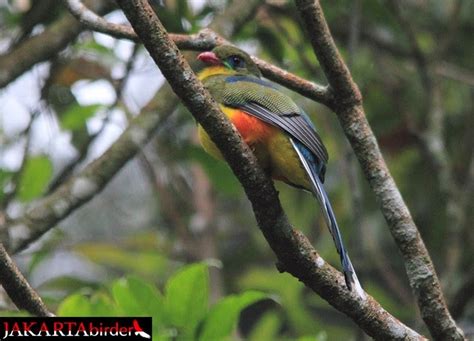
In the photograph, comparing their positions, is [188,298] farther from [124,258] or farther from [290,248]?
[124,258]

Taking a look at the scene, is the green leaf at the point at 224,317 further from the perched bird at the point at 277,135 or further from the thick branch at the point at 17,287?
the thick branch at the point at 17,287

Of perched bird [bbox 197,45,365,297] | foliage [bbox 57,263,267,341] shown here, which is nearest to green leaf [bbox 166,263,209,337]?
foliage [bbox 57,263,267,341]

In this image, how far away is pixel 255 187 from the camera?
8.36ft

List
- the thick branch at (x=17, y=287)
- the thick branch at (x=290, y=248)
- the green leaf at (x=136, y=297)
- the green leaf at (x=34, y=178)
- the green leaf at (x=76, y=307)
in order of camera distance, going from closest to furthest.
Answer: the thick branch at (x=17, y=287), the thick branch at (x=290, y=248), the green leaf at (x=76, y=307), the green leaf at (x=136, y=297), the green leaf at (x=34, y=178)

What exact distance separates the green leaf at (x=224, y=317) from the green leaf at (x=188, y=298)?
0.04 meters

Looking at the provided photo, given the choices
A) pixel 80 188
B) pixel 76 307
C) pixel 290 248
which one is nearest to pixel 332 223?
pixel 290 248

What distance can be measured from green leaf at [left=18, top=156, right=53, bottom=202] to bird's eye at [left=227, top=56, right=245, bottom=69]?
988mm

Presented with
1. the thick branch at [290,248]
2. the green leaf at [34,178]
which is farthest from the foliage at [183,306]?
the green leaf at [34,178]

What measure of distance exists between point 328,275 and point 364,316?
156 mm

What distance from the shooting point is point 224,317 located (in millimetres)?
2896

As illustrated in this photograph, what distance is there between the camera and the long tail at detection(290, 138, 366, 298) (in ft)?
8.38

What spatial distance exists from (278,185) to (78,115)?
1.90 m

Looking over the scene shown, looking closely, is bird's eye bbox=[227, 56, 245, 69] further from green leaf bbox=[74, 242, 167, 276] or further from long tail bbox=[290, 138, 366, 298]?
green leaf bbox=[74, 242, 167, 276]

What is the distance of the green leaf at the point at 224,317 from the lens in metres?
2.88
